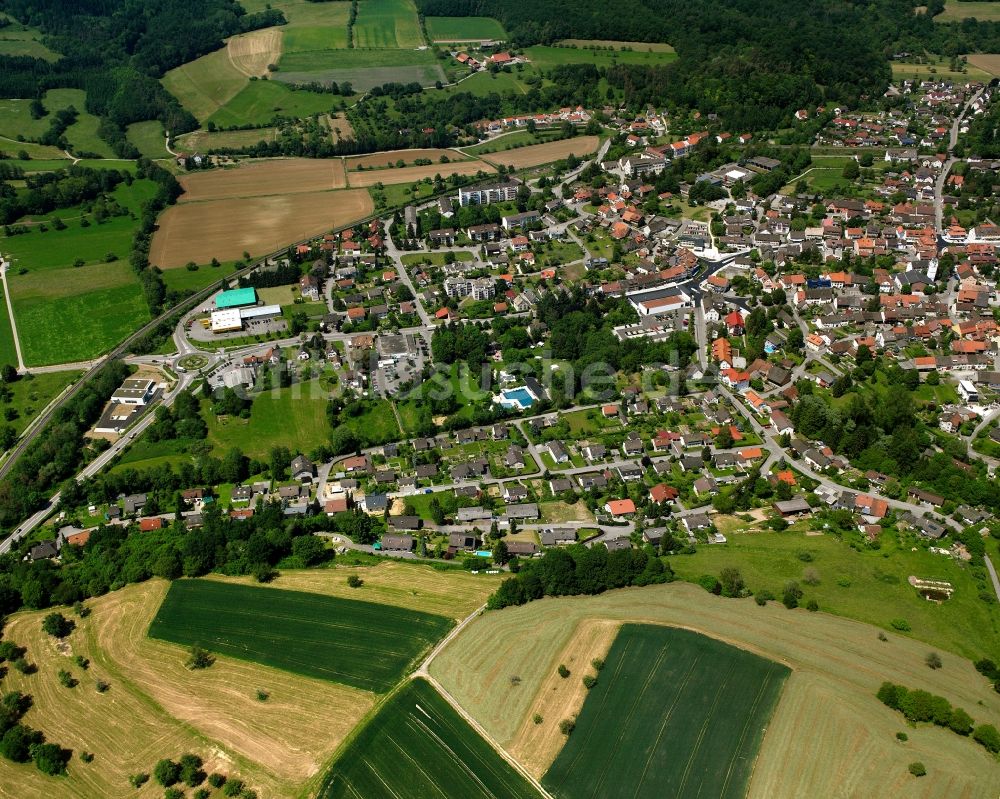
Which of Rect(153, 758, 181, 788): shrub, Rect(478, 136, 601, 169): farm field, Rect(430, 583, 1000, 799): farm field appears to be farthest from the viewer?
Rect(478, 136, 601, 169): farm field

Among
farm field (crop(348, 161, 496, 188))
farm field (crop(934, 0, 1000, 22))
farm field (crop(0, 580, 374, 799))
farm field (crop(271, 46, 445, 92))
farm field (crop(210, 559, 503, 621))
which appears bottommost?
farm field (crop(0, 580, 374, 799))

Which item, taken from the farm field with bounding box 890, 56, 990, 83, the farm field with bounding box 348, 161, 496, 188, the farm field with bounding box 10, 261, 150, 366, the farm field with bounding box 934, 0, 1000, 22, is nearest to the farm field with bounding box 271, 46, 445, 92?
the farm field with bounding box 348, 161, 496, 188

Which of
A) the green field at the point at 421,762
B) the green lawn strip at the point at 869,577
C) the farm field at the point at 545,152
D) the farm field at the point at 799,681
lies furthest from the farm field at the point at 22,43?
the green lawn strip at the point at 869,577

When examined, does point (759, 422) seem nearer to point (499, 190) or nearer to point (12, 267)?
point (499, 190)

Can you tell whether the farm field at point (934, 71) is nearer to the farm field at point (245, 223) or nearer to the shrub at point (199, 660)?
the farm field at point (245, 223)

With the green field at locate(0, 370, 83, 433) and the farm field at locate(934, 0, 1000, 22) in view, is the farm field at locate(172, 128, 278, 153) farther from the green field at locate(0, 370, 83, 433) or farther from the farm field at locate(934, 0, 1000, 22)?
the farm field at locate(934, 0, 1000, 22)

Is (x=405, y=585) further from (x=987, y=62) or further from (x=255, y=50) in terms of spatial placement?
(x=255, y=50)
